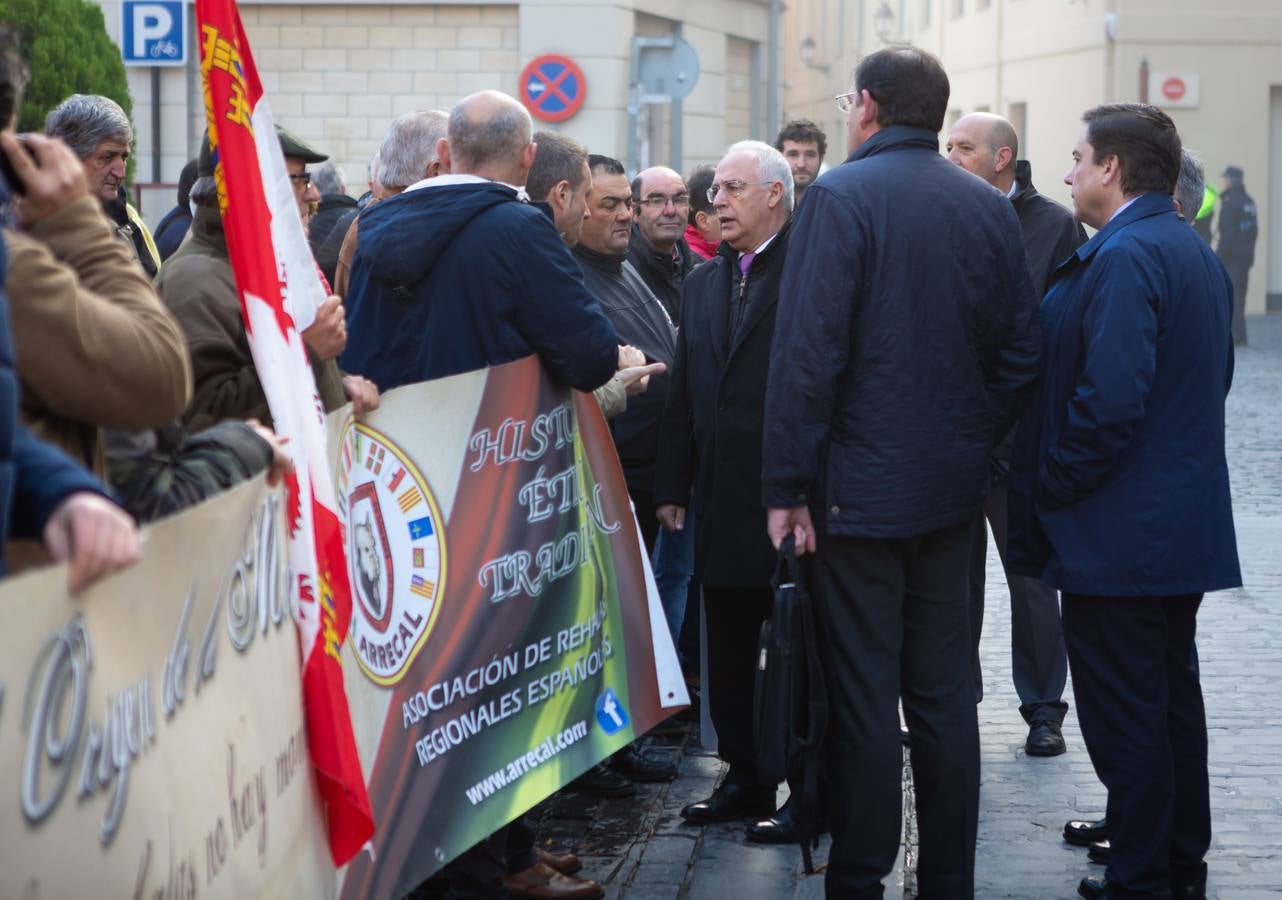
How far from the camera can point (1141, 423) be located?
4.52m

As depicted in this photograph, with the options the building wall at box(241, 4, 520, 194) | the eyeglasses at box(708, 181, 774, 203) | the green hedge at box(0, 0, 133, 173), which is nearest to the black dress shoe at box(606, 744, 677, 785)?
the eyeglasses at box(708, 181, 774, 203)

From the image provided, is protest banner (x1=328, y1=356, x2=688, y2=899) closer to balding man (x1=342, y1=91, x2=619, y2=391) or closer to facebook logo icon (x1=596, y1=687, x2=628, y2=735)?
facebook logo icon (x1=596, y1=687, x2=628, y2=735)

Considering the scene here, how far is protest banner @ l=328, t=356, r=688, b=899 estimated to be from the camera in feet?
13.1

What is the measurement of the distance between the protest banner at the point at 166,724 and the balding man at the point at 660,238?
410cm

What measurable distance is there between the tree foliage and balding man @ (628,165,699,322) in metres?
7.47

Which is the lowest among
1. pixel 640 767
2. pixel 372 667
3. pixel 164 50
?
pixel 640 767

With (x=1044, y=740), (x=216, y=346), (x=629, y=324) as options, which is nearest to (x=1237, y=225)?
(x=1044, y=740)

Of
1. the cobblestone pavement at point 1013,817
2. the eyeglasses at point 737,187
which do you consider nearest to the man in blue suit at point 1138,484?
the cobblestone pavement at point 1013,817

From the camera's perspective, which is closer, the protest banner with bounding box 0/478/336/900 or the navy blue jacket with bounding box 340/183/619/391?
the protest banner with bounding box 0/478/336/900

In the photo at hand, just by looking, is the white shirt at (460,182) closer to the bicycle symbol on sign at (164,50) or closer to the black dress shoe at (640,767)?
the black dress shoe at (640,767)

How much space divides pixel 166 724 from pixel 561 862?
251cm

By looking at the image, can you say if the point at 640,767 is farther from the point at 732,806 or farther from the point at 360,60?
A: the point at 360,60

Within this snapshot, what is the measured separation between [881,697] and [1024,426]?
0.82 m

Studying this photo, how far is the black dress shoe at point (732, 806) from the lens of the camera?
549cm
